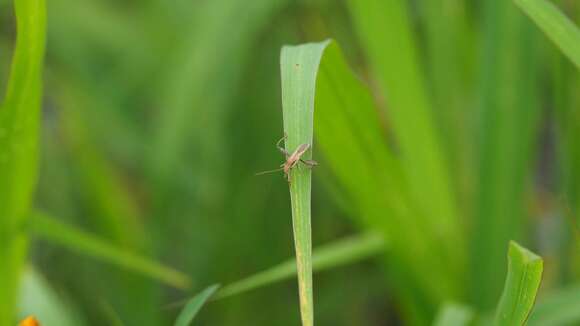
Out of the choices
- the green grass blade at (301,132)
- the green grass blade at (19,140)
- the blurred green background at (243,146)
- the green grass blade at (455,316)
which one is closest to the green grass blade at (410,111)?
the blurred green background at (243,146)

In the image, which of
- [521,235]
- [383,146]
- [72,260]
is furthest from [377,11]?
[72,260]

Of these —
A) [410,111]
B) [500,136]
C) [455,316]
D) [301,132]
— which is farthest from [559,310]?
[301,132]

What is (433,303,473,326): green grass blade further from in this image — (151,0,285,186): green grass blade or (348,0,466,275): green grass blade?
(151,0,285,186): green grass blade

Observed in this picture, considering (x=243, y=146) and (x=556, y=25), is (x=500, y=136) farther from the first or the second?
(x=243, y=146)

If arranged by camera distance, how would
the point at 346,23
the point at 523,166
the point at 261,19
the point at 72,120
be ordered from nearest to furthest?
1. the point at 523,166
2. the point at 72,120
3. the point at 261,19
4. the point at 346,23

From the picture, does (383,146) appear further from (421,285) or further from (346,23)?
(346,23)

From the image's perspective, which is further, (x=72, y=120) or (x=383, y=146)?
(x=72, y=120)

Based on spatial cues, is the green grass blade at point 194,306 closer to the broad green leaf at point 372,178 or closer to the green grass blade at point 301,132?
the green grass blade at point 301,132
